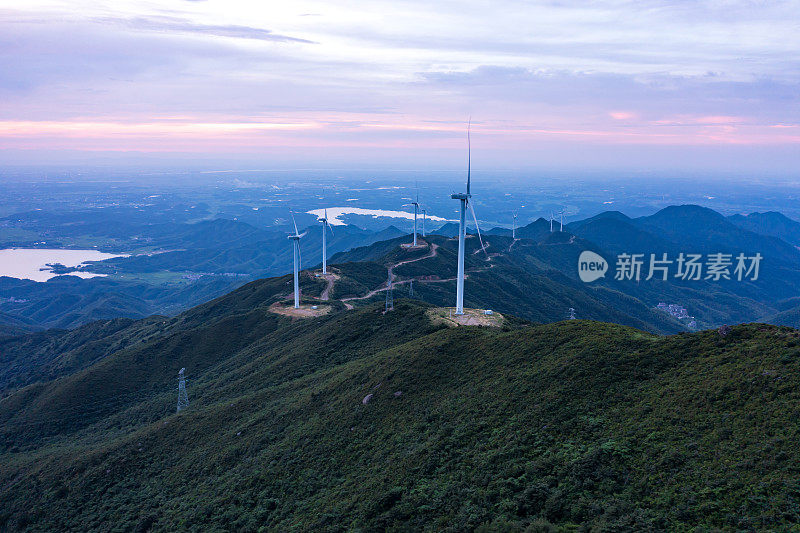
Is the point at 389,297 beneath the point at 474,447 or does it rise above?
beneath

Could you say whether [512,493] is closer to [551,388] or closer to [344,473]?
[551,388]

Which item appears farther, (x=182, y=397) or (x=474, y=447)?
Result: (x=182, y=397)

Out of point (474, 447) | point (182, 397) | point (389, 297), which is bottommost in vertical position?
point (182, 397)

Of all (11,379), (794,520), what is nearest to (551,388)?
(794,520)

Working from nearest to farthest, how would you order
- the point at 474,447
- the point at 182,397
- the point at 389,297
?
the point at 474,447 < the point at 182,397 < the point at 389,297

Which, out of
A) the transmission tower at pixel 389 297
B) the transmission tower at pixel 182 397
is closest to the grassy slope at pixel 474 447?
the transmission tower at pixel 182 397

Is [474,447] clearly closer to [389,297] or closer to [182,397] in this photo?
[182,397]

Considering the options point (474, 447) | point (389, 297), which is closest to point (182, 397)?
point (389, 297)

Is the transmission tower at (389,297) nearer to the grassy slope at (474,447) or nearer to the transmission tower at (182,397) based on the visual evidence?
the grassy slope at (474,447)
